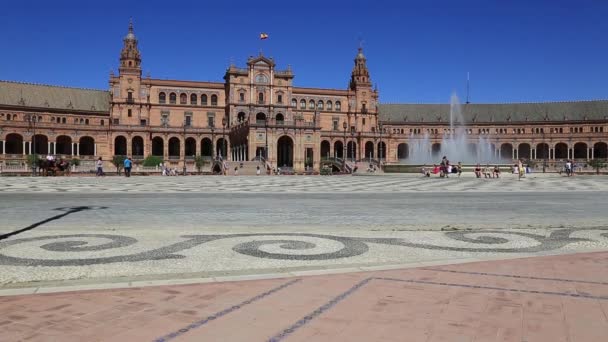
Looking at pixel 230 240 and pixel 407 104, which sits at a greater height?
pixel 407 104

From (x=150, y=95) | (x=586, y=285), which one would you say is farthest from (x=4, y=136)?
(x=586, y=285)

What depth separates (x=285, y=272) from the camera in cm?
618

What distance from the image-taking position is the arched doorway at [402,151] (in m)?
111

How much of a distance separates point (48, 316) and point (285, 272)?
2.74 metres

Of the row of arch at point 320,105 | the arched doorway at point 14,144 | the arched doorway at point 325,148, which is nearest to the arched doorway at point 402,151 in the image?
the row of arch at point 320,105

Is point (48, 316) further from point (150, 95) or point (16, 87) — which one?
point (16, 87)

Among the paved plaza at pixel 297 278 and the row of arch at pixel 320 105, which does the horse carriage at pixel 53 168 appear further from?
the row of arch at pixel 320 105

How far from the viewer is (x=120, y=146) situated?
90812 mm

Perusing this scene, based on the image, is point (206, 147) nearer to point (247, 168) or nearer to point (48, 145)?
point (48, 145)

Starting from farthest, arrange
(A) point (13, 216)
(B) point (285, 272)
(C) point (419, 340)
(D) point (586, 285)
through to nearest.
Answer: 1. (A) point (13, 216)
2. (B) point (285, 272)
3. (D) point (586, 285)
4. (C) point (419, 340)

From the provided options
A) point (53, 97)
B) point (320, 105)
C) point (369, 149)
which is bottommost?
point (369, 149)

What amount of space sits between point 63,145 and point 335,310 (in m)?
97.0

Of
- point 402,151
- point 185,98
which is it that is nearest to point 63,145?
point 185,98

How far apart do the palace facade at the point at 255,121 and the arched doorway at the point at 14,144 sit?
19cm
